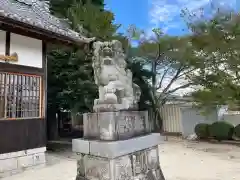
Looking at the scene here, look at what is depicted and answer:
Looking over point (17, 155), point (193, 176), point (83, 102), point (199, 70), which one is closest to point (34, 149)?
point (17, 155)

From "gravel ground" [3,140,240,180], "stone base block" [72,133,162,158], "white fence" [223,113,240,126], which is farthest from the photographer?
"white fence" [223,113,240,126]

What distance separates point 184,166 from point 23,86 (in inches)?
208

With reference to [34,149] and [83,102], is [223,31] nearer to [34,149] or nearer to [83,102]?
[83,102]

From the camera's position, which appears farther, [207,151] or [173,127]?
[173,127]

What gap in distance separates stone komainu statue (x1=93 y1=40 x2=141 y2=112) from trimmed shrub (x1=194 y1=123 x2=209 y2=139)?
811cm

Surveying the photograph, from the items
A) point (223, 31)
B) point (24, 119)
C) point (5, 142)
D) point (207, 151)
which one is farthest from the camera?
point (223, 31)

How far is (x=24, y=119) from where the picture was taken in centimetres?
648

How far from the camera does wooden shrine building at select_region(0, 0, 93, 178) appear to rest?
6000 millimetres

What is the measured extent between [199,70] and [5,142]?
965 cm

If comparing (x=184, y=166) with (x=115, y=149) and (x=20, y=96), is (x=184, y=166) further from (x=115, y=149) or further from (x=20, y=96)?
(x=20, y=96)

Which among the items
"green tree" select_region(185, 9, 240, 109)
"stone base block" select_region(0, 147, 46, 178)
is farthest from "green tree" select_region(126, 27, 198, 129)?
"stone base block" select_region(0, 147, 46, 178)

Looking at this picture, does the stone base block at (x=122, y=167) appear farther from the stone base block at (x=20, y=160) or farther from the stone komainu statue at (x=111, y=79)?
the stone base block at (x=20, y=160)

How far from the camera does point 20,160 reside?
20.6 ft

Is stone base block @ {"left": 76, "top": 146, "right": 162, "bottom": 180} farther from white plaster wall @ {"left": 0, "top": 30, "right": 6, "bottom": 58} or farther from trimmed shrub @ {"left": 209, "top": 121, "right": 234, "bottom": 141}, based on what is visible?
trimmed shrub @ {"left": 209, "top": 121, "right": 234, "bottom": 141}
